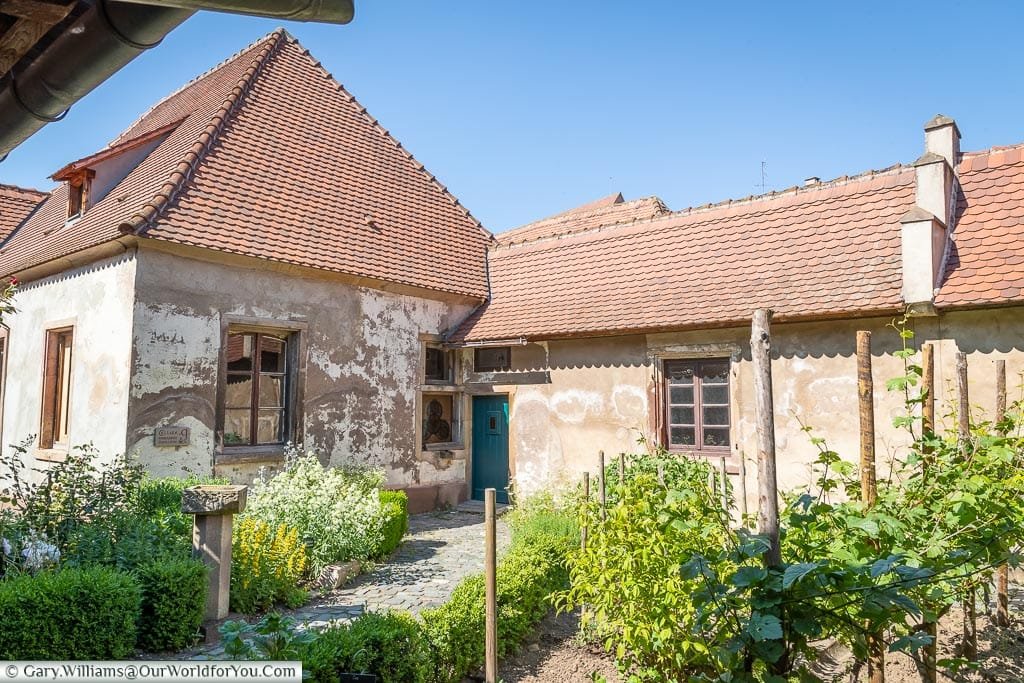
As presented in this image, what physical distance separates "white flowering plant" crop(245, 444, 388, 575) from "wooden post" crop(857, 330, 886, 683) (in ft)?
19.0

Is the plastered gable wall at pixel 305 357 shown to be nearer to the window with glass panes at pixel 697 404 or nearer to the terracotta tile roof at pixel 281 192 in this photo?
the terracotta tile roof at pixel 281 192

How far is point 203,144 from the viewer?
11188mm

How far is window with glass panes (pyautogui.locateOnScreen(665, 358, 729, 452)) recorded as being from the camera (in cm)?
1052

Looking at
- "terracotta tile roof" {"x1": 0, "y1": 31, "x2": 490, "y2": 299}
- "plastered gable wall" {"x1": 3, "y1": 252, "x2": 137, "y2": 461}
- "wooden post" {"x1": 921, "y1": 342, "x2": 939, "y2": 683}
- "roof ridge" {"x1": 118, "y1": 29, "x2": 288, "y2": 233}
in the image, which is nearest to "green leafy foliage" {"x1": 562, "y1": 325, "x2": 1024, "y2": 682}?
"wooden post" {"x1": 921, "y1": 342, "x2": 939, "y2": 683}

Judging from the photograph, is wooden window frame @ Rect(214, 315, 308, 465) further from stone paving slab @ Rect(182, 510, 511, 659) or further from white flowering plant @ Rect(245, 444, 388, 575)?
stone paving slab @ Rect(182, 510, 511, 659)

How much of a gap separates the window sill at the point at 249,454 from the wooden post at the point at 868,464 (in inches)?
338

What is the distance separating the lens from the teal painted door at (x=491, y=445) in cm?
1305

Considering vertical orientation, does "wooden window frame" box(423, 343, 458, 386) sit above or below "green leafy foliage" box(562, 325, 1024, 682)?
above

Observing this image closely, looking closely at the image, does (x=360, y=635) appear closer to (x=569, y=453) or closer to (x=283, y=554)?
(x=283, y=554)

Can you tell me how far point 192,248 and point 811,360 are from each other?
8992 mm

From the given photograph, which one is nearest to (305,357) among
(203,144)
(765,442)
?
(203,144)

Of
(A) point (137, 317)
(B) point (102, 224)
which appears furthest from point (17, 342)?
(A) point (137, 317)

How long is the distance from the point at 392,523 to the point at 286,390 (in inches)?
129

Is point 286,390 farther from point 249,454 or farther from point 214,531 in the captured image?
point 214,531
